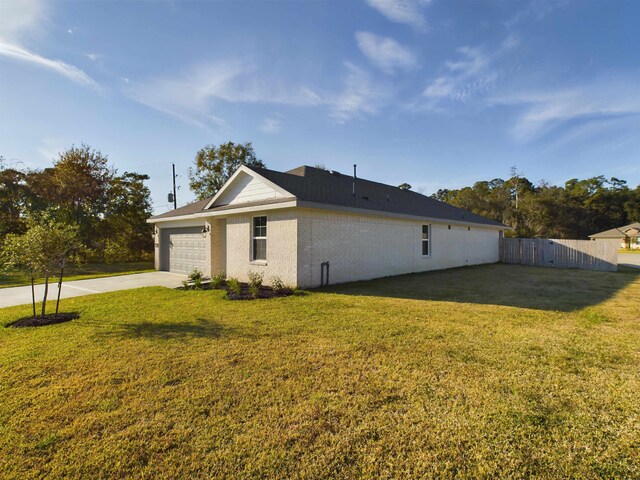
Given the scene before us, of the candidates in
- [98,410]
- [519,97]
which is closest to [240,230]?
[98,410]

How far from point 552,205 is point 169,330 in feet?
156

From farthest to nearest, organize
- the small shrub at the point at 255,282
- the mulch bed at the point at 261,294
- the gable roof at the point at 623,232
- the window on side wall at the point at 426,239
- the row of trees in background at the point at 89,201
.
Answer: the gable roof at the point at 623,232
the row of trees in background at the point at 89,201
the window on side wall at the point at 426,239
the small shrub at the point at 255,282
the mulch bed at the point at 261,294

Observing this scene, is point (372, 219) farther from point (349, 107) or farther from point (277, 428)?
point (277, 428)

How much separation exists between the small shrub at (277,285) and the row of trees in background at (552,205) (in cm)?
3392

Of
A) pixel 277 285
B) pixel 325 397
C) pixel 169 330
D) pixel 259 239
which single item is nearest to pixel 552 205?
pixel 259 239

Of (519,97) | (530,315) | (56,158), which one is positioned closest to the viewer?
(530,315)

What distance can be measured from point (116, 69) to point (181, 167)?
22101mm

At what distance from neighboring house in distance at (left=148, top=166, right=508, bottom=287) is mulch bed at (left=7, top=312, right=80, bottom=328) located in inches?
209

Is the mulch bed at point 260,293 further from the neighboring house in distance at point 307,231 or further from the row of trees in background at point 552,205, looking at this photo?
the row of trees in background at point 552,205

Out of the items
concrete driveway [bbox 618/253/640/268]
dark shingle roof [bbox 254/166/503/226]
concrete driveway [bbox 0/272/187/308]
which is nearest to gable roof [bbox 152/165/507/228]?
dark shingle roof [bbox 254/166/503/226]

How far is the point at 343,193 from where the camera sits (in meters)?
11.6

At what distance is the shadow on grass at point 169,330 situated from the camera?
5.05 metres

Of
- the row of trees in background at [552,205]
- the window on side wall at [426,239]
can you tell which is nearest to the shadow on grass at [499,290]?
the window on side wall at [426,239]

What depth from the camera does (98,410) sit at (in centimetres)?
287
